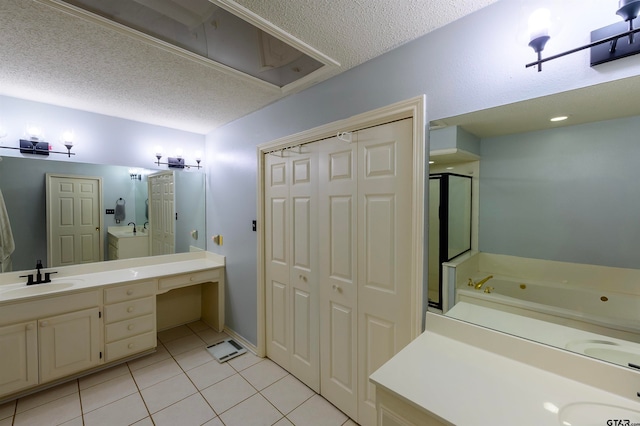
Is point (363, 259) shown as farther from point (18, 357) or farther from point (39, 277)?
point (39, 277)

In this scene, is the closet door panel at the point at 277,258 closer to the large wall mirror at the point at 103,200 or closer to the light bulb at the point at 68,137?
the large wall mirror at the point at 103,200

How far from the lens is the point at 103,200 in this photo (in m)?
2.70

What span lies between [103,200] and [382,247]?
289 centimetres

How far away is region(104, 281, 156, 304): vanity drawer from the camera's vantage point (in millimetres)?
2291

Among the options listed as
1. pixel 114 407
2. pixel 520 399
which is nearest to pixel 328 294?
pixel 520 399

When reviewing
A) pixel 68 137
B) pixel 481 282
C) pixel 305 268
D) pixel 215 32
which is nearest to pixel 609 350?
pixel 481 282

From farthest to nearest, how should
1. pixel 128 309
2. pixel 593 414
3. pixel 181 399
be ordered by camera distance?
pixel 128 309 → pixel 181 399 → pixel 593 414

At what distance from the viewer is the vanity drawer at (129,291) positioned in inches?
90.2

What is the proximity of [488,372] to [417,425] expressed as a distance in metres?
0.38

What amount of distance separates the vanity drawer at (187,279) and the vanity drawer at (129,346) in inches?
18.0

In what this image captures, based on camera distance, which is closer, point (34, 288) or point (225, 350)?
point (34, 288)

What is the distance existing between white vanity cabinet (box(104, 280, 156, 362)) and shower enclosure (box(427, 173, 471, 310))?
101 inches

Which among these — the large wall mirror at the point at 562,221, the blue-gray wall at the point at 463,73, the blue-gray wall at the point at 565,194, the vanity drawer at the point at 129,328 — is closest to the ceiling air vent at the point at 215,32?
the blue-gray wall at the point at 463,73

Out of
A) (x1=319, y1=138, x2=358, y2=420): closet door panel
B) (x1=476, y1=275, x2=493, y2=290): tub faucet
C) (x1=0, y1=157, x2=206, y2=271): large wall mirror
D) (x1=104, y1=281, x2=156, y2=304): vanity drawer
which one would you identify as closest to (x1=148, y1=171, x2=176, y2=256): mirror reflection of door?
(x1=0, y1=157, x2=206, y2=271): large wall mirror
